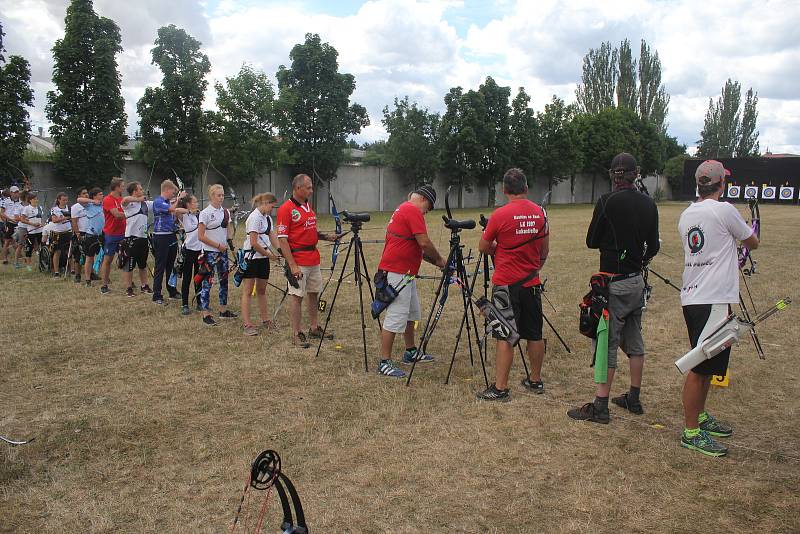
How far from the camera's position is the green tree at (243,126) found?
98.9 ft

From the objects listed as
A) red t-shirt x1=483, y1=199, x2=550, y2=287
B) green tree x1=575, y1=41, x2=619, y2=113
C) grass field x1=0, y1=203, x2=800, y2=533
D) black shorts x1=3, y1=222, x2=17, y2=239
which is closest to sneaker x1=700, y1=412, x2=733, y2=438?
grass field x1=0, y1=203, x2=800, y2=533

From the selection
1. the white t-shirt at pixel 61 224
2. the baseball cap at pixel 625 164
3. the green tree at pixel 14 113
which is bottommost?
the white t-shirt at pixel 61 224

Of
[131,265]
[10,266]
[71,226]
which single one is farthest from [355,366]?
[10,266]

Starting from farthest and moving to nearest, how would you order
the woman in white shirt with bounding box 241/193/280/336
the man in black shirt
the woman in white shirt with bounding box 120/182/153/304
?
the woman in white shirt with bounding box 120/182/153/304
the woman in white shirt with bounding box 241/193/280/336
the man in black shirt

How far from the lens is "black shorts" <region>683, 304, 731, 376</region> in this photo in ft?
12.8

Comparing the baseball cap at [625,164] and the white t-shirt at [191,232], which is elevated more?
the baseball cap at [625,164]

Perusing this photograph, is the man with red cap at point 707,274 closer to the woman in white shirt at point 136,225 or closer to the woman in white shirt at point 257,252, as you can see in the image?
the woman in white shirt at point 257,252

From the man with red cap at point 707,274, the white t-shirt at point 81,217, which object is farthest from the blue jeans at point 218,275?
the man with red cap at point 707,274

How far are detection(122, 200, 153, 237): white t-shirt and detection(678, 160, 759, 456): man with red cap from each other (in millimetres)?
7705

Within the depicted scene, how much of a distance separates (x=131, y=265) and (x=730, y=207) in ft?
27.4

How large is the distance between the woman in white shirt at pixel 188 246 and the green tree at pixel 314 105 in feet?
84.0

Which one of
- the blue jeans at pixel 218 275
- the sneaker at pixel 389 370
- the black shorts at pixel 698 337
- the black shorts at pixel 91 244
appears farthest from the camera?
the black shorts at pixel 91 244

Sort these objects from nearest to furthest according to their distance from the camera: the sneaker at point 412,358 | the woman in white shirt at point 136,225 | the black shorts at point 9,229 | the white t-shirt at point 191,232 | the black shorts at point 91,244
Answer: the sneaker at point 412,358 → the white t-shirt at point 191,232 → the woman in white shirt at point 136,225 → the black shorts at point 91,244 → the black shorts at point 9,229

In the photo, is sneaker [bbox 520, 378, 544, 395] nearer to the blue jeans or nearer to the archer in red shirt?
the archer in red shirt
